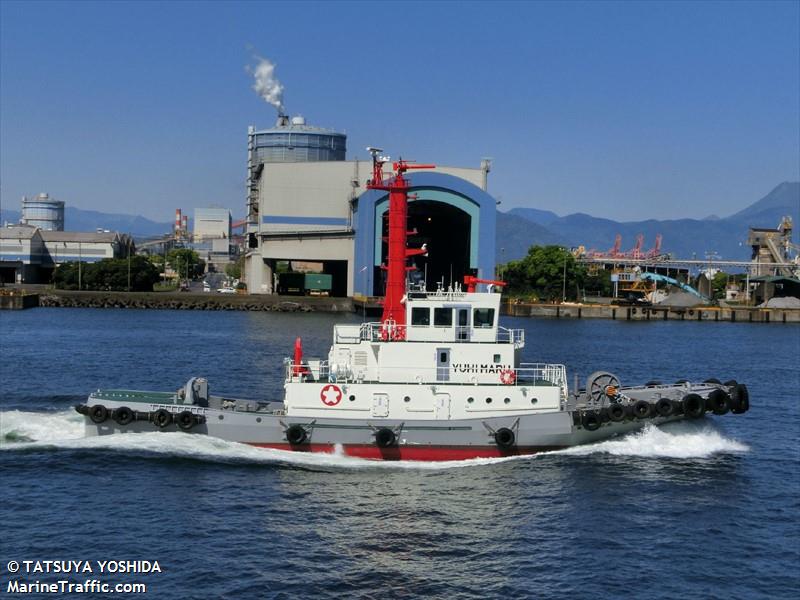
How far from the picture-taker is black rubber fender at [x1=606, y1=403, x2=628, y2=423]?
22672 mm

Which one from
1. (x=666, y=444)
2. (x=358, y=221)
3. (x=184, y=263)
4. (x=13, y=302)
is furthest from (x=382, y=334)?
(x=184, y=263)

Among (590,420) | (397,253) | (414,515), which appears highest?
(397,253)

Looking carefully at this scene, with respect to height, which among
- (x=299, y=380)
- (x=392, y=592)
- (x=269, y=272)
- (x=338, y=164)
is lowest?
(x=392, y=592)

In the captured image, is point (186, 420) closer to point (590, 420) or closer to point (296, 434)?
point (296, 434)

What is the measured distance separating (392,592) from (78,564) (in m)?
5.32

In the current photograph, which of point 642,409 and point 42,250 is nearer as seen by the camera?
point 642,409

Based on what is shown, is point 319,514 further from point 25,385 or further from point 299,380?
point 25,385

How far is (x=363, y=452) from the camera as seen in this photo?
22.0m

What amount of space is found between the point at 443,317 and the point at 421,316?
0.53 m

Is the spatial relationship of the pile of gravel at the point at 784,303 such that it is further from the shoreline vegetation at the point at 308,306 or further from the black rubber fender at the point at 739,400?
the black rubber fender at the point at 739,400

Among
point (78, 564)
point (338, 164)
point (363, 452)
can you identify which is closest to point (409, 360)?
point (363, 452)

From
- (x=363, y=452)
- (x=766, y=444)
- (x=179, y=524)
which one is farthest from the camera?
(x=766, y=444)

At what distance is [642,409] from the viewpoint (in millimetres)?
22984
